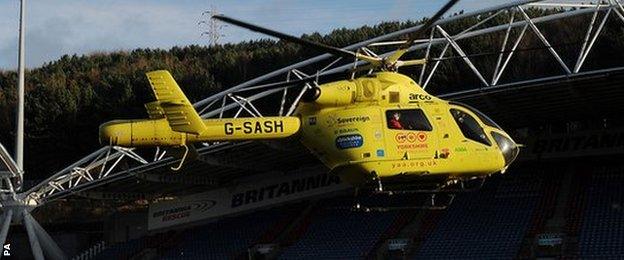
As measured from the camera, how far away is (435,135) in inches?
874

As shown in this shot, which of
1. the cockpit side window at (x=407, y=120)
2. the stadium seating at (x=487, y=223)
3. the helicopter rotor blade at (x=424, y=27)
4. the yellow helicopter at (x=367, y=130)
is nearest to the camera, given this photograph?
the helicopter rotor blade at (x=424, y=27)

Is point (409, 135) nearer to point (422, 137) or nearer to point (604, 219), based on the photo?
point (422, 137)

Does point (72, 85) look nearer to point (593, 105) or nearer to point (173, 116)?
point (593, 105)

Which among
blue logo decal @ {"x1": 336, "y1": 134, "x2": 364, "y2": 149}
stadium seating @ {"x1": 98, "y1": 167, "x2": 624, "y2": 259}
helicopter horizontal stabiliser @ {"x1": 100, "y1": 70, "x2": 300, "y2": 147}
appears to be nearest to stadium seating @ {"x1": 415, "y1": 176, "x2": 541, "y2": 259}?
stadium seating @ {"x1": 98, "y1": 167, "x2": 624, "y2": 259}

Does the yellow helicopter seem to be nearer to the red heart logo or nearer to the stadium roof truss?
the red heart logo

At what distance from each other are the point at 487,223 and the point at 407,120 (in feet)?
51.9

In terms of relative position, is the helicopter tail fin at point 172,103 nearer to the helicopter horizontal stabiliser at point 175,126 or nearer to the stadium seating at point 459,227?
the helicopter horizontal stabiliser at point 175,126

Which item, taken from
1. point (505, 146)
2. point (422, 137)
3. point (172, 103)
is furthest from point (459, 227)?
point (172, 103)

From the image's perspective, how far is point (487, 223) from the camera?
37.0 meters

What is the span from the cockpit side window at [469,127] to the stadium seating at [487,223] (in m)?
12.4

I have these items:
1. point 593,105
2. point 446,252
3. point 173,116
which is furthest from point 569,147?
point 173,116

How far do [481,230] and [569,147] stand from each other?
5333 mm

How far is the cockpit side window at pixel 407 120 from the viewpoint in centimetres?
2212

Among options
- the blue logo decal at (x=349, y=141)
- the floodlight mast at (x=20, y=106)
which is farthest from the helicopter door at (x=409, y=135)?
the floodlight mast at (x=20, y=106)
